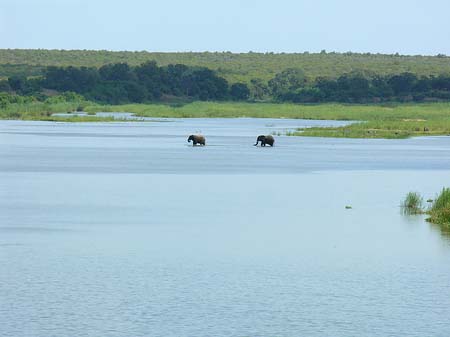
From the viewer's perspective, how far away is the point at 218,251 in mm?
20984

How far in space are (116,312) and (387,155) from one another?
1361 inches

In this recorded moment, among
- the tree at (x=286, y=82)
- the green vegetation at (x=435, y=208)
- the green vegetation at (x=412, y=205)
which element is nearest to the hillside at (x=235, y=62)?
the tree at (x=286, y=82)

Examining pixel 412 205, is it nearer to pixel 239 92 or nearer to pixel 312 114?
pixel 312 114

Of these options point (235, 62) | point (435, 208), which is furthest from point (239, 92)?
point (435, 208)

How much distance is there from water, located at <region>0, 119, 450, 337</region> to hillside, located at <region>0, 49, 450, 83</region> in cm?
9958

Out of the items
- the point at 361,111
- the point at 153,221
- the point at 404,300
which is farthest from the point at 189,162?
the point at 361,111

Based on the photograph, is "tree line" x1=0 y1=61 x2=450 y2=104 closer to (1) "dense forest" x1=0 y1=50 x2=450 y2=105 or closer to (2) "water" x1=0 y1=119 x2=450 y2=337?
(1) "dense forest" x1=0 y1=50 x2=450 y2=105

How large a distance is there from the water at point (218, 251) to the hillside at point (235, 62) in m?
99.6

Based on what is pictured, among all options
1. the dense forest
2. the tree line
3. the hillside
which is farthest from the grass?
the hillside

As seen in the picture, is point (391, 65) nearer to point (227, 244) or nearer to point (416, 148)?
point (416, 148)

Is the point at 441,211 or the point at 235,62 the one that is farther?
the point at 235,62

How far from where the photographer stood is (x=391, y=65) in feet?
550

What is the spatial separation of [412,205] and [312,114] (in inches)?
2698

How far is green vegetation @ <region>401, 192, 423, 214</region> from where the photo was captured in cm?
2725
